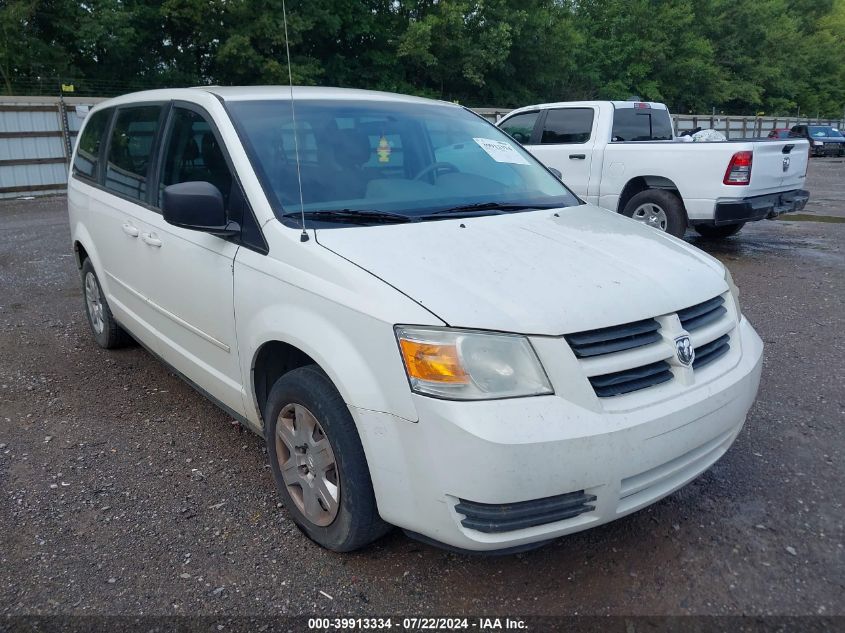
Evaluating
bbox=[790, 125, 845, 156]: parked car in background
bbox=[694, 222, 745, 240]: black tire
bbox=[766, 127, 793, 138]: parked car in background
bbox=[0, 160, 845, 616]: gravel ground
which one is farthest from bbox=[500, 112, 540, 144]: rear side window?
bbox=[790, 125, 845, 156]: parked car in background

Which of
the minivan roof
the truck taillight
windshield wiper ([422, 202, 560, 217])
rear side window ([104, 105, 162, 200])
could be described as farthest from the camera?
the truck taillight

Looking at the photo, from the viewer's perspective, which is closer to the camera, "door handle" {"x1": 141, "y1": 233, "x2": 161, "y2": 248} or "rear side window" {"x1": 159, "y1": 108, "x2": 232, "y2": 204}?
"rear side window" {"x1": 159, "y1": 108, "x2": 232, "y2": 204}

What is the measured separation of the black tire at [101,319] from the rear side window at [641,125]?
22.1 feet

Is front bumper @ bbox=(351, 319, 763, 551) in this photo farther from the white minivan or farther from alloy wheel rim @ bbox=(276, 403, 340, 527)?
alloy wheel rim @ bbox=(276, 403, 340, 527)

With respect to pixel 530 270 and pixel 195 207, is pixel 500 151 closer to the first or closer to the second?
pixel 530 270

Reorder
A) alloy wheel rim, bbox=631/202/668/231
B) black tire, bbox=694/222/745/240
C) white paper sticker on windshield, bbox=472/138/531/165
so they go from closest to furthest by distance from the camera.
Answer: white paper sticker on windshield, bbox=472/138/531/165, alloy wheel rim, bbox=631/202/668/231, black tire, bbox=694/222/745/240

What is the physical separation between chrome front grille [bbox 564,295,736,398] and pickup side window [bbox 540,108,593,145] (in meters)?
7.27

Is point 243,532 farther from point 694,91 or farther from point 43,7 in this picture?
point 694,91

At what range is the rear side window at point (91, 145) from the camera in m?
4.76

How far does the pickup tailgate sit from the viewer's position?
798 cm

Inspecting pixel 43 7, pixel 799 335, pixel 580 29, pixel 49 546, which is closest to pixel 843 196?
pixel 799 335

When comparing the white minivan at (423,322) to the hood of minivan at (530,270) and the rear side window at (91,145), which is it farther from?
the rear side window at (91,145)

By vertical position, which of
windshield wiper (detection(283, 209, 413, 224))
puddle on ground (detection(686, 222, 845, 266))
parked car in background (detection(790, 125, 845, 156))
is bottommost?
parked car in background (detection(790, 125, 845, 156))

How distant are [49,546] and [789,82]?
5692 centimetres
